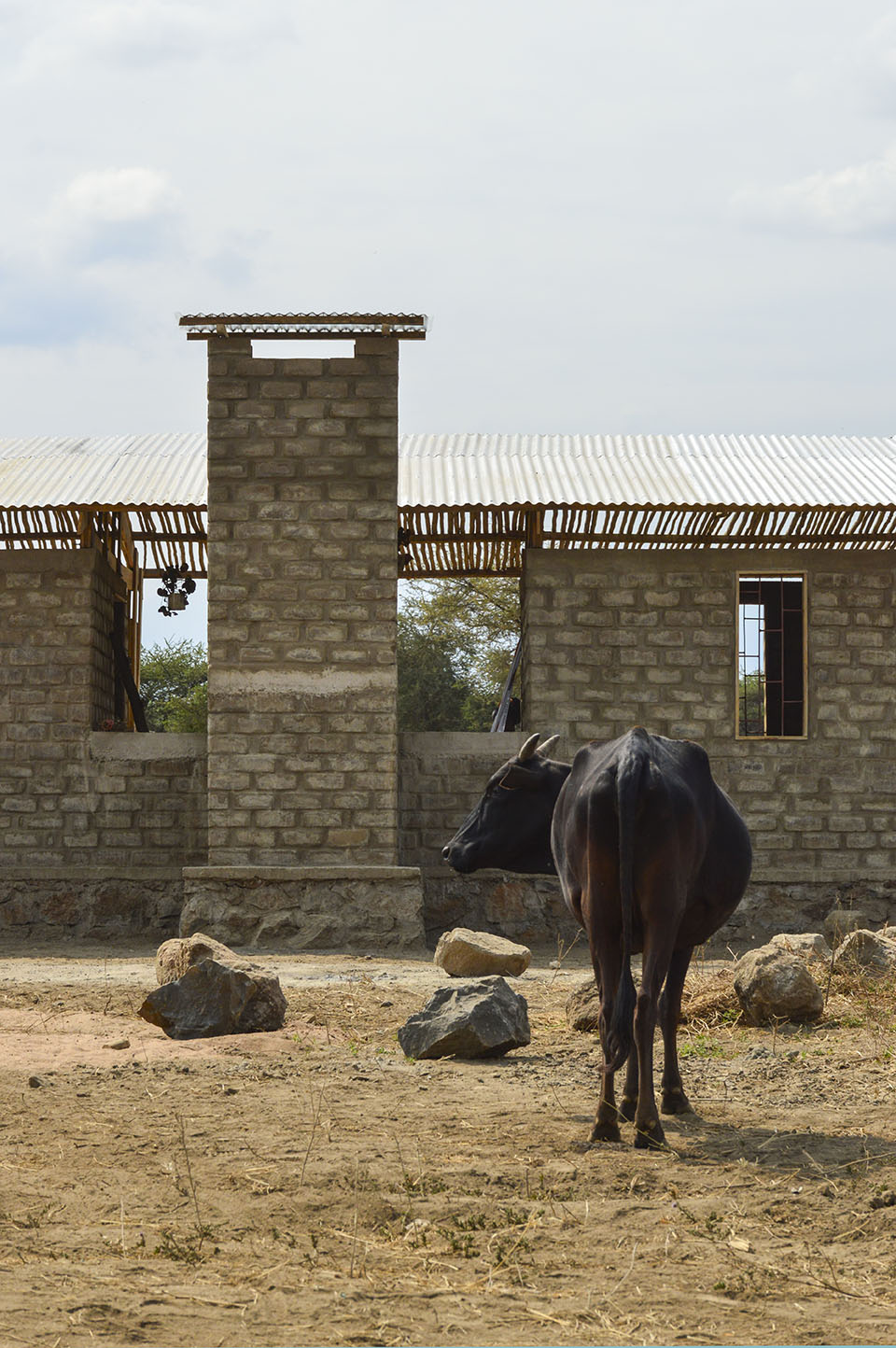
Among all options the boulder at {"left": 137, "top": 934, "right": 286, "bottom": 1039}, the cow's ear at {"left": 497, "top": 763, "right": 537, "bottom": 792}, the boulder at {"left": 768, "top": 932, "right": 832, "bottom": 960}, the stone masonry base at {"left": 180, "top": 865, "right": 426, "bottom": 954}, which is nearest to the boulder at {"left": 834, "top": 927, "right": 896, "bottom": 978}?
the boulder at {"left": 768, "top": 932, "right": 832, "bottom": 960}

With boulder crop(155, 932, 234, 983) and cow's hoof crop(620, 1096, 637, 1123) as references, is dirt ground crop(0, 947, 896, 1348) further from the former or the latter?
boulder crop(155, 932, 234, 983)

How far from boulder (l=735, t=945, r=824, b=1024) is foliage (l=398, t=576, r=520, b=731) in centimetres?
2219

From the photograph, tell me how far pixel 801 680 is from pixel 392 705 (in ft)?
15.1

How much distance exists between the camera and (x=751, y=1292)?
A: 378 centimetres

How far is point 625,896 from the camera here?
5.40 m

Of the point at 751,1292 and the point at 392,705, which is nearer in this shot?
the point at 751,1292

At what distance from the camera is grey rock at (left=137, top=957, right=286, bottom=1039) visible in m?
7.70

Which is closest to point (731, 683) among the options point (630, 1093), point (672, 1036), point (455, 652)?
point (672, 1036)

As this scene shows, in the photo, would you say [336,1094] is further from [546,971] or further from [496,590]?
[496,590]

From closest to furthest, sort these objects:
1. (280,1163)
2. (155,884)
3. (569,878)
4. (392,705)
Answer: (280,1163), (569,878), (392,705), (155,884)

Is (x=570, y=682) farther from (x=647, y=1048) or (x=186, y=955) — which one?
(x=647, y=1048)

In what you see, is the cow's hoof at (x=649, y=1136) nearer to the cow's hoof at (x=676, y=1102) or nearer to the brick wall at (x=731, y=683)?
the cow's hoof at (x=676, y=1102)

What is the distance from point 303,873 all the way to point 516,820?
5971 mm

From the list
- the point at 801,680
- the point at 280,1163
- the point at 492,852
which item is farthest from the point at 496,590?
the point at 280,1163
